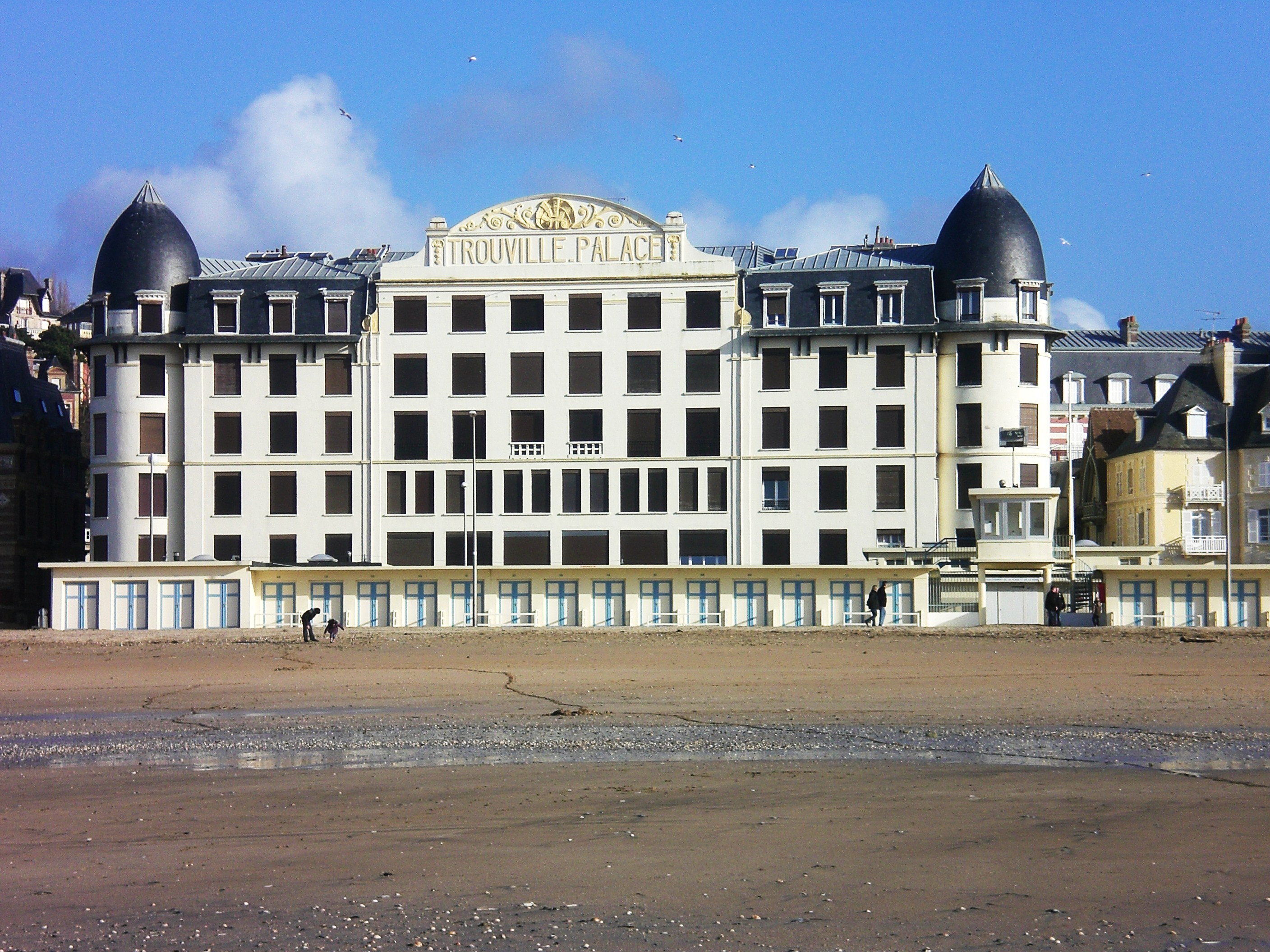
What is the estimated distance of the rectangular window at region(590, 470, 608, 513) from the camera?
2486 inches

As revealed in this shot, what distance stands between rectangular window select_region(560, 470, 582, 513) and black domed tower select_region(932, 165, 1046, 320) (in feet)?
57.3

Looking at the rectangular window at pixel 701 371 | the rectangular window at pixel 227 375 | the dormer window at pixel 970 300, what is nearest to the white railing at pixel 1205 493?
the dormer window at pixel 970 300

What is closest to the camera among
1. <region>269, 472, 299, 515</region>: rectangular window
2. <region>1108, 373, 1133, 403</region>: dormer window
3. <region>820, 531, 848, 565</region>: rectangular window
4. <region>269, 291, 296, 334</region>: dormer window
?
<region>820, 531, 848, 565</region>: rectangular window

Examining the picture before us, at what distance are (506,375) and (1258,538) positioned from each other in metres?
35.7

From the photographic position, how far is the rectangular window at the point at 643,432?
63406 millimetres

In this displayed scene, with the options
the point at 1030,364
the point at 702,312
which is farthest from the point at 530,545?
the point at 1030,364

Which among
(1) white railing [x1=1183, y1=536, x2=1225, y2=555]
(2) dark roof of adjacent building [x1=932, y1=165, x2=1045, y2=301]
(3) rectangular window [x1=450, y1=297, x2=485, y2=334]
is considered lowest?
(1) white railing [x1=1183, y1=536, x2=1225, y2=555]

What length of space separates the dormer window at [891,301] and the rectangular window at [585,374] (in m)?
12.5

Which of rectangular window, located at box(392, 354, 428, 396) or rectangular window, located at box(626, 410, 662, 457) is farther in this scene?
rectangular window, located at box(392, 354, 428, 396)

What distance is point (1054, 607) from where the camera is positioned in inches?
2005

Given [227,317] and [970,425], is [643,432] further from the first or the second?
[227,317]

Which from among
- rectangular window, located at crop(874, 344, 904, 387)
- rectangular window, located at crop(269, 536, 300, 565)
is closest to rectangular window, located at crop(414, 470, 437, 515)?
rectangular window, located at crop(269, 536, 300, 565)

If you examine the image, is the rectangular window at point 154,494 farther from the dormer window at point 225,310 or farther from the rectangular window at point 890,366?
the rectangular window at point 890,366

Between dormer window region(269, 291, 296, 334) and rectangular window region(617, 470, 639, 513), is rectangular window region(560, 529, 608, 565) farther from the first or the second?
dormer window region(269, 291, 296, 334)
